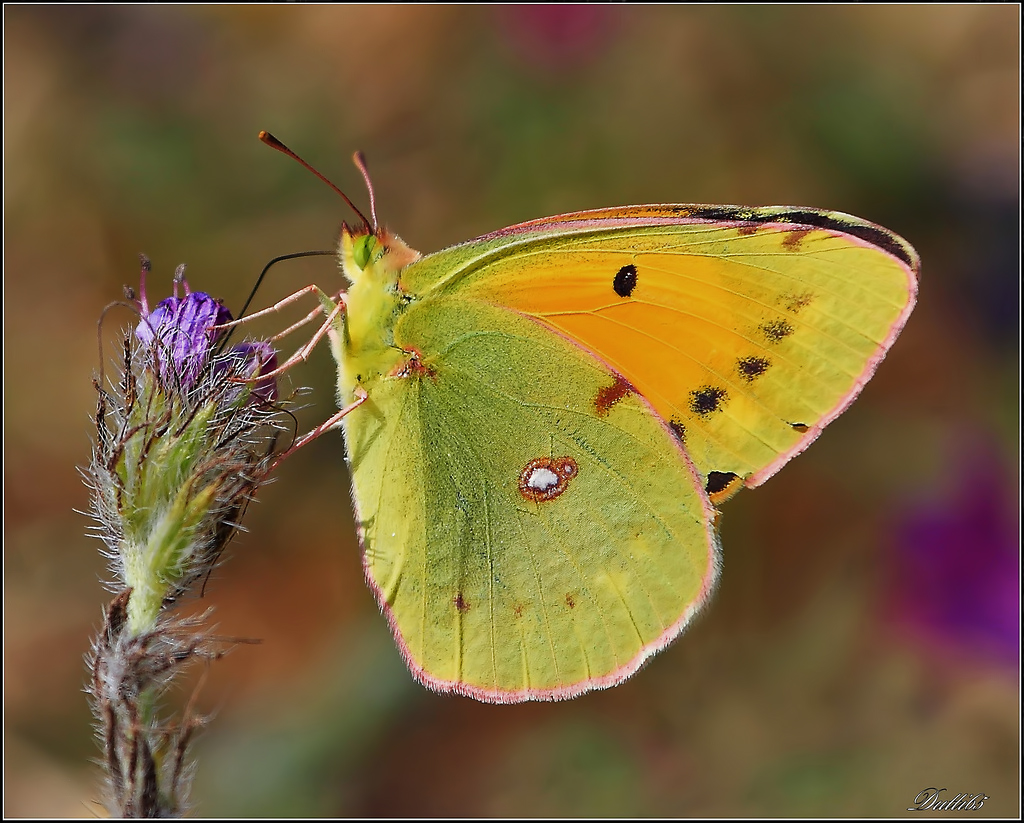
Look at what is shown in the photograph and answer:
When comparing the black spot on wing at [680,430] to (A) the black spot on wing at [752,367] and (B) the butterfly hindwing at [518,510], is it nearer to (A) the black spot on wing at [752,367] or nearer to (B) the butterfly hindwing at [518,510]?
(B) the butterfly hindwing at [518,510]

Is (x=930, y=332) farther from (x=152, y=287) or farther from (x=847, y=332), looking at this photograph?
(x=152, y=287)

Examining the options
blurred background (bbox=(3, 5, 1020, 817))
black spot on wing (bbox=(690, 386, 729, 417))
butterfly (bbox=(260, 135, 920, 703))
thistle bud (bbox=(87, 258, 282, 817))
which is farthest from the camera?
blurred background (bbox=(3, 5, 1020, 817))

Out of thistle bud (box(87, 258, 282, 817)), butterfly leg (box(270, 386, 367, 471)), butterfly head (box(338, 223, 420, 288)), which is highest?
butterfly head (box(338, 223, 420, 288))

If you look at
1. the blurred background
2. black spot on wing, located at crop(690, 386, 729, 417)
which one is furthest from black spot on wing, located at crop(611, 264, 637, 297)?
the blurred background

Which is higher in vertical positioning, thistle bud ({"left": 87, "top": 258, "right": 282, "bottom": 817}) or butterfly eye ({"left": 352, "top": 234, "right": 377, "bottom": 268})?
butterfly eye ({"left": 352, "top": 234, "right": 377, "bottom": 268})

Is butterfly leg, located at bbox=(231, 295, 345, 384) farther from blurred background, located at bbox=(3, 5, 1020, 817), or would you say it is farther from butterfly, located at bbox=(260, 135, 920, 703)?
blurred background, located at bbox=(3, 5, 1020, 817)

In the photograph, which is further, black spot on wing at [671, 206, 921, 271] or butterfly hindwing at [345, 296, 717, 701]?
butterfly hindwing at [345, 296, 717, 701]

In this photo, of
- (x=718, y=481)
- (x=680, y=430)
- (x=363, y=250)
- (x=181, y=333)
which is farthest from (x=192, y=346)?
(x=718, y=481)

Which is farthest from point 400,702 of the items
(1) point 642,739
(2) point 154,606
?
(2) point 154,606
